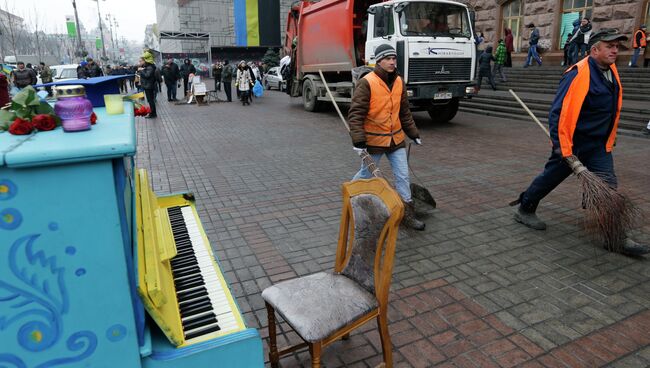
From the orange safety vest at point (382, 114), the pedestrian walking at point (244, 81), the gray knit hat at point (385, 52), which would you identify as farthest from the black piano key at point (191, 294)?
the pedestrian walking at point (244, 81)

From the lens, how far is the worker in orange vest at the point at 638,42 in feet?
45.2

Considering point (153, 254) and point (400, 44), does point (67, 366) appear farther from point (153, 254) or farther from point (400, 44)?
point (400, 44)

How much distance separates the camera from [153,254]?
6.38ft

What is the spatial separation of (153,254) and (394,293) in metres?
2.05

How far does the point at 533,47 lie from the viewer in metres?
17.2

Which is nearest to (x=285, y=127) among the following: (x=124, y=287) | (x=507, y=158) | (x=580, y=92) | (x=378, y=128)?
(x=507, y=158)

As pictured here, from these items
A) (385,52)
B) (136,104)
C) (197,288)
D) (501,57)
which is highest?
(501,57)

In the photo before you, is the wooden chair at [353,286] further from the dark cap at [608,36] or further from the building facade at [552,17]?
the building facade at [552,17]

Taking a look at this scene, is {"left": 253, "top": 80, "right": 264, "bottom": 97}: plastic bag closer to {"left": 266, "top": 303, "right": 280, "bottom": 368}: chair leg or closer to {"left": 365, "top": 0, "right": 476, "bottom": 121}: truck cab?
{"left": 365, "top": 0, "right": 476, "bottom": 121}: truck cab

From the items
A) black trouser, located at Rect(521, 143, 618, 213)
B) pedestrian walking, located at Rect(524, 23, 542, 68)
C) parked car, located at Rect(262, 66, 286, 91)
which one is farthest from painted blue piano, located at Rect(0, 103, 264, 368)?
parked car, located at Rect(262, 66, 286, 91)

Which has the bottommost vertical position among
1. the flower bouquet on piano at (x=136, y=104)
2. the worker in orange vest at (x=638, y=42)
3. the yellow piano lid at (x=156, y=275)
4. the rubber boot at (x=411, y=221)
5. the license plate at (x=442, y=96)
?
the rubber boot at (x=411, y=221)

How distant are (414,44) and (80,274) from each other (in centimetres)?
973

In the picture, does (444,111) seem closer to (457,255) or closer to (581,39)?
(581,39)

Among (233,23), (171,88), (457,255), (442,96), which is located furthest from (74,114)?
(233,23)
